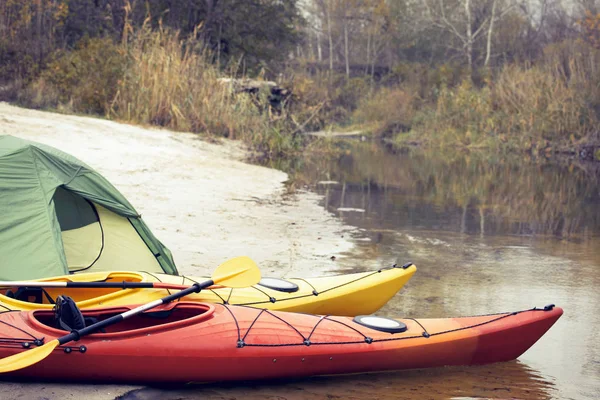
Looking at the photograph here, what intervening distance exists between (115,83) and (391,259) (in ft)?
32.1

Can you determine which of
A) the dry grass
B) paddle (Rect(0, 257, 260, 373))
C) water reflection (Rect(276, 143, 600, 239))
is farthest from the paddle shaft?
→ the dry grass

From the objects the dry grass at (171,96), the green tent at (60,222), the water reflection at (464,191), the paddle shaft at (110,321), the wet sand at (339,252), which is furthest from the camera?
the dry grass at (171,96)

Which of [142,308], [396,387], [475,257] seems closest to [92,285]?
[142,308]

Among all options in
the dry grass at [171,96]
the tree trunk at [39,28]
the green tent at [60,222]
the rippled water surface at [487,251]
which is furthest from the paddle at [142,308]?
the tree trunk at [39,28]

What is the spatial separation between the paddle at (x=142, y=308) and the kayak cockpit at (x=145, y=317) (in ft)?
0.31

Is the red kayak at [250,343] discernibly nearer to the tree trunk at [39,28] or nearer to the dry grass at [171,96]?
the dry grass at [171,96]

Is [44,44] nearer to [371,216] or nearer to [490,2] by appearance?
[371,216]

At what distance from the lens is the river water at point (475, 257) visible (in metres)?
→ 3.99

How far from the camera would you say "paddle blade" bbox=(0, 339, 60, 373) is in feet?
11.2

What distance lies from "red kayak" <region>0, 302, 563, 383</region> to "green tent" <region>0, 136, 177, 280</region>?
3.61ft

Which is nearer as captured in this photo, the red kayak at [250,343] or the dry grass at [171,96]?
the red kayak at [250,343]

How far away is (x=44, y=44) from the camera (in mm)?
16734

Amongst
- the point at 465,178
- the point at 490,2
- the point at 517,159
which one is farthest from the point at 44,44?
the point at 490,2

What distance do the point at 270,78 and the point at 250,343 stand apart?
71.2ft
